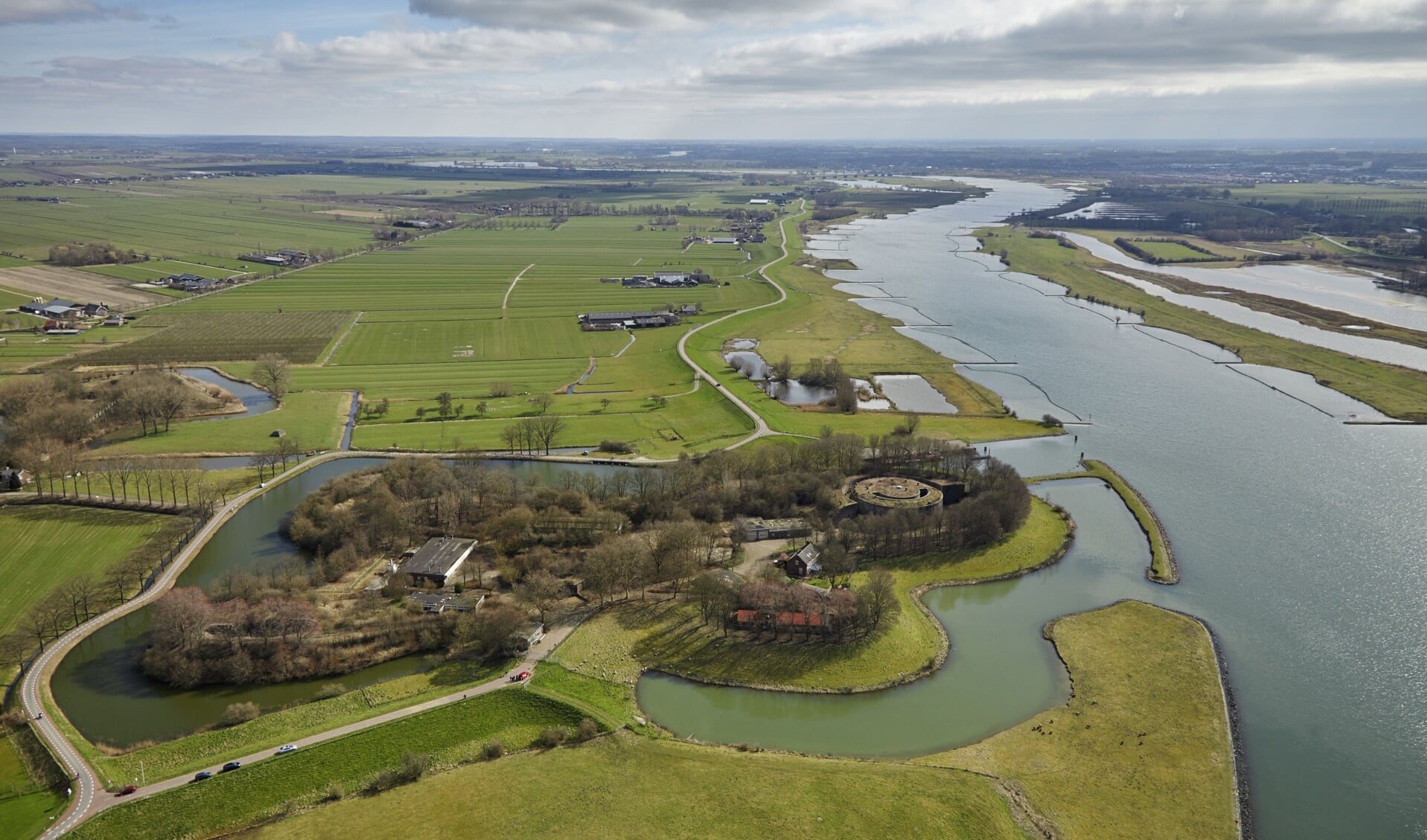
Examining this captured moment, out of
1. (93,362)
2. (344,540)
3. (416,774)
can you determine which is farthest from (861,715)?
(93,362)

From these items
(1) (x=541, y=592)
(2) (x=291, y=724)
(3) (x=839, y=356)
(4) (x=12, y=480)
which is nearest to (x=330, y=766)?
(2) (x=291, y=724)

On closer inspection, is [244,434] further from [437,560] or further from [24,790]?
[24,790]

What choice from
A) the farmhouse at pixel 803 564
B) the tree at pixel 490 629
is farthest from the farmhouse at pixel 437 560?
the farmhouse at pixel 803 564

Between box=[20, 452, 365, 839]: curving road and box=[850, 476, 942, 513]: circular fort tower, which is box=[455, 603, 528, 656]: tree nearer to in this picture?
box=[20, 452, 365, 839]: curving road

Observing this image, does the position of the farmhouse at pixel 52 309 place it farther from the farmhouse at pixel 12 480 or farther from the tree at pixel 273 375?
the farmhouse at pixel 12 480

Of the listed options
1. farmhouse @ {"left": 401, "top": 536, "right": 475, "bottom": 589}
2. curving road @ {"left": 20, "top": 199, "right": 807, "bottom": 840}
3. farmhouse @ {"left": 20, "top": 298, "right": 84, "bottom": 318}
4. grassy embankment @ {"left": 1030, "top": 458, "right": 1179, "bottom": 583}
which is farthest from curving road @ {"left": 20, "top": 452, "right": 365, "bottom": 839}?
farmhouse @ {"left": 20, "top": 298, "right": 84, "bottom": 318}
